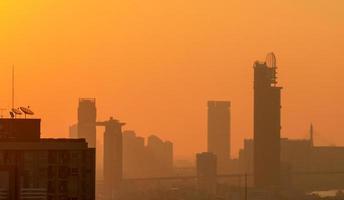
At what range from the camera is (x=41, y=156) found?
8425 cm

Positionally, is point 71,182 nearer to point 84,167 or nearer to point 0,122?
point 84,167

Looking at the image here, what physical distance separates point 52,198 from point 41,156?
2800mm

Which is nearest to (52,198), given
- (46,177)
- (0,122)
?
(46,177)

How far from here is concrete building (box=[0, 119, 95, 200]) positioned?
83.6 metres

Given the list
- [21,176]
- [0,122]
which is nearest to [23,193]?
[21,176]

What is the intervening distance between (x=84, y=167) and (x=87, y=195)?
1.81m

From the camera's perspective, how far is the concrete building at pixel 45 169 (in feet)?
274

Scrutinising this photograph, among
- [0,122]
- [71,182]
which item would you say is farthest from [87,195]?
[0,122]

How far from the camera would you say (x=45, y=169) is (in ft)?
276

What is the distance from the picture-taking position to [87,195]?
85.2 metres

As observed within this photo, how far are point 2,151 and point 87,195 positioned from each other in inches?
243

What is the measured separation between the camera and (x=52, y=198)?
83.6m

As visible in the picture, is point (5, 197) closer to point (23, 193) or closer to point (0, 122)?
point (23, 193)

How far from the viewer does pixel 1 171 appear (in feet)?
274
